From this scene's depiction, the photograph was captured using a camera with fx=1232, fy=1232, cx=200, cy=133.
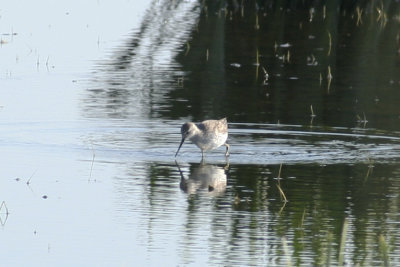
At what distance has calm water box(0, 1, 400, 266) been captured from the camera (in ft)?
31.4

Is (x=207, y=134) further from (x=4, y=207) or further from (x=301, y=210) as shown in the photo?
(x=4, y=207)

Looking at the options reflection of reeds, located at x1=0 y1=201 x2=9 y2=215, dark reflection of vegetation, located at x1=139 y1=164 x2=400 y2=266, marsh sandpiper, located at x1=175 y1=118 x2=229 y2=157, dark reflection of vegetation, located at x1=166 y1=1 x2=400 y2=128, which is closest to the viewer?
dark reflection of vegetation, located at x1=139 y1=164 x2=400 y2=266

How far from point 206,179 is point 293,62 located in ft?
29.2

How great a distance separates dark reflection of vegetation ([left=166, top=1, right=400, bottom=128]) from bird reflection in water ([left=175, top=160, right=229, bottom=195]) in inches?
115

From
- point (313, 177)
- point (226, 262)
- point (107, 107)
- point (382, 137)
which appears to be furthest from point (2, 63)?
point (226, 262)

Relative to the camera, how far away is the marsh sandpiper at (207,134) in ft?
43.6

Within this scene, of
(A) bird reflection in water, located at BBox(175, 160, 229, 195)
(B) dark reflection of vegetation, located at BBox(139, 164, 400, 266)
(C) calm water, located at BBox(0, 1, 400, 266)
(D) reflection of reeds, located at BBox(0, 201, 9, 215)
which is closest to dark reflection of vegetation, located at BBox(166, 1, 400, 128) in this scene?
(C) calm water, located at BBox(0, 1, 400, 266)

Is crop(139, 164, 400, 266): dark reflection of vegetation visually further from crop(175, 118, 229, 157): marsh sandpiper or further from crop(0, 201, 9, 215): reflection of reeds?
crop(0, 201, 9, 215): reflection of reeds

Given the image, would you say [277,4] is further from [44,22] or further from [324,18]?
[44,22]

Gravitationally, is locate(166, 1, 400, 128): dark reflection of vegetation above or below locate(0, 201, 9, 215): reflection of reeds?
below

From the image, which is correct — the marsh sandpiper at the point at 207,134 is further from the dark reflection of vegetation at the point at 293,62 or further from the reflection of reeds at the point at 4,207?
the reflection of reeds at the point at 4,207

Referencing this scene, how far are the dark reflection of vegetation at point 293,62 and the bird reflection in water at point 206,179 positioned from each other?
2.93 m

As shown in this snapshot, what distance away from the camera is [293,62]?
20.9m

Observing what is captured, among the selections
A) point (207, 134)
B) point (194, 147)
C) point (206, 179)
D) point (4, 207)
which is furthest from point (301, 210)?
point (194, 147)
